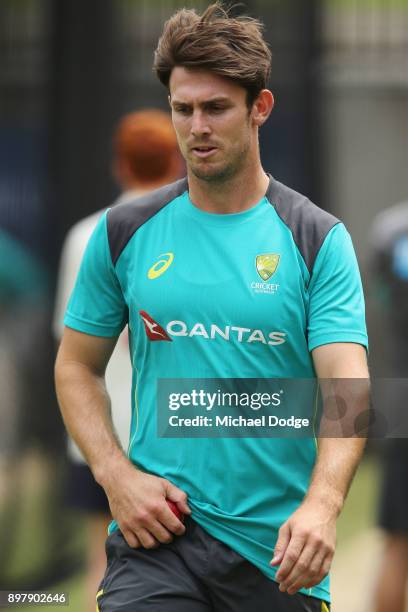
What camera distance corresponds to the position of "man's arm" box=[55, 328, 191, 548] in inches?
130

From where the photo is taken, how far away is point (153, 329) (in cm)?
339

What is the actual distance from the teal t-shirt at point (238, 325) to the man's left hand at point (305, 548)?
303mm

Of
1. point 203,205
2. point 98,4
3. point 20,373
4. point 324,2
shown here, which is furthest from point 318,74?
point 203,205

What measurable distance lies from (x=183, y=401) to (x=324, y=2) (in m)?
4.83

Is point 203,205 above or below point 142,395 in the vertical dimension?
above

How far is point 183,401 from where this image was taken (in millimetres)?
3365

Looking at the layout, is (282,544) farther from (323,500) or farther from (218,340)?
(218,340)

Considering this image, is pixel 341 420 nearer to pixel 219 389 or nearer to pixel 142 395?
pixel 219 389

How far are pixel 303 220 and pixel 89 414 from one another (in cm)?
71

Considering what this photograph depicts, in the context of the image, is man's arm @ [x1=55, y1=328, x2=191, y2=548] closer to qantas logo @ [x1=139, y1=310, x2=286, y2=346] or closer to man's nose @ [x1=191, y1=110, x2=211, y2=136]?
qantas logo @ [x1=139, y1=310, x2=286, y2=346]

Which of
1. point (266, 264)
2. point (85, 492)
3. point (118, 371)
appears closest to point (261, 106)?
point (266, 264)

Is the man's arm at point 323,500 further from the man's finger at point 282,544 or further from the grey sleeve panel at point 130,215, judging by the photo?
the grey sleeve panel at point 130,215

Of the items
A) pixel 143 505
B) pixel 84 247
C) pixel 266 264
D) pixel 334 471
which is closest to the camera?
pixel 334 471

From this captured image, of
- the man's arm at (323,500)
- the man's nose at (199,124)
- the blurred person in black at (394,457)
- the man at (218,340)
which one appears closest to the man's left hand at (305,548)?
the man's arm at (323,500)
